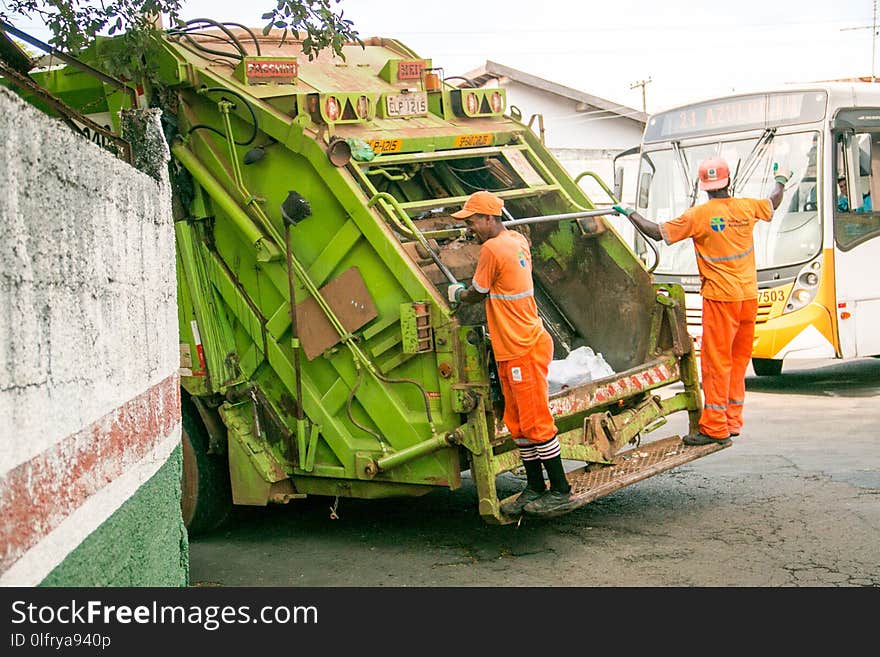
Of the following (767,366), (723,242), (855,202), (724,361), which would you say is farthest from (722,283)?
(767,366)

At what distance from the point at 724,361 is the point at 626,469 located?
0.95 metres

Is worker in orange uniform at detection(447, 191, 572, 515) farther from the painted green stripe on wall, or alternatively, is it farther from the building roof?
the building roof

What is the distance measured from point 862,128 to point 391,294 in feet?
21.6

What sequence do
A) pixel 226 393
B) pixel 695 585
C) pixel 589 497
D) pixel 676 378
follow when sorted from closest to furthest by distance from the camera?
pixel 695 585 → pixel 589 497 → pixel 226 393 → pixel 676 378

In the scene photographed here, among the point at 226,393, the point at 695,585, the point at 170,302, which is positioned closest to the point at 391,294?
the point at 226,393

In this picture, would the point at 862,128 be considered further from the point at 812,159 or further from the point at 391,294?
the point at 391,294

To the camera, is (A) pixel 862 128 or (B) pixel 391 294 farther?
(A) pixel 862 128

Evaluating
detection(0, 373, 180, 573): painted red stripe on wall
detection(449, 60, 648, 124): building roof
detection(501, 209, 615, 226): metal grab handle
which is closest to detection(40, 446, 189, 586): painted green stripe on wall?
detection(0, 373, 180, 573): painted red stripe on wall

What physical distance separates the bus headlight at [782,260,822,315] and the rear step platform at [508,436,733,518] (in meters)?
4.44

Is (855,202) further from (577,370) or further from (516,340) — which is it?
(516,340)

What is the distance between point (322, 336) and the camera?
5.70m

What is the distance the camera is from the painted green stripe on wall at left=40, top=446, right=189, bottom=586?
9.83 ft

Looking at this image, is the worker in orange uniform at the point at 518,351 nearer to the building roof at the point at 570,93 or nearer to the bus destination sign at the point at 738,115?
the bus destination sign at the point at 738,115

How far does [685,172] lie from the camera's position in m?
11.7
